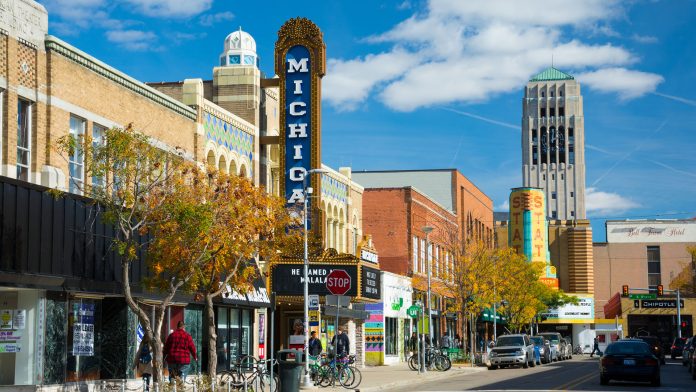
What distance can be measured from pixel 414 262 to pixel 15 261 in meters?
44.6

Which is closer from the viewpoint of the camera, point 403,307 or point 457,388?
point 457,388

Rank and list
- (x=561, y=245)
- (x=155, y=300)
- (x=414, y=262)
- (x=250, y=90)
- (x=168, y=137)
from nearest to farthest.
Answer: (x=155, y=300) < (x=168, y=137) < (x=250, y=90) < (x=414, y=262) < (x=561, y=245)

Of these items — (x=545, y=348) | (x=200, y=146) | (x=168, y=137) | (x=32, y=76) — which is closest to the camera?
(x=32, y=76)

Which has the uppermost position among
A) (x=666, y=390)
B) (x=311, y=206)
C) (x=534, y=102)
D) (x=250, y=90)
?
(x=534, y=102)

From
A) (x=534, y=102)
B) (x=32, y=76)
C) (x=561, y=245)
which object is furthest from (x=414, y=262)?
(x=534, y=102)

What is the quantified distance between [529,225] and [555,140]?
6717 cm

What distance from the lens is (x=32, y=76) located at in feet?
83.8

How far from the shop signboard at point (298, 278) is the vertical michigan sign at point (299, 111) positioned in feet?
8.02

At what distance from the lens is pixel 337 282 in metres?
41.5

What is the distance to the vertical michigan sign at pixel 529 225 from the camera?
340 feet

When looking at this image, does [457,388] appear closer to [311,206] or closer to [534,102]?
[311,206]

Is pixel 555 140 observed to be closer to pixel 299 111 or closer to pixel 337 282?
pixel 299 111

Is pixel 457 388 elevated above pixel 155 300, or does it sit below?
below

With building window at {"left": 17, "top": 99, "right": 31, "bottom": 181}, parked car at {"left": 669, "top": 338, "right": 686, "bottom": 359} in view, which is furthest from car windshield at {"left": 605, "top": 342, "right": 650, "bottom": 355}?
parked car at {"left": 669, "top": 338, "right": 686, "bottom": 359}
